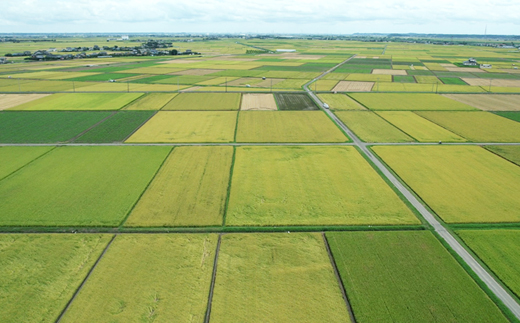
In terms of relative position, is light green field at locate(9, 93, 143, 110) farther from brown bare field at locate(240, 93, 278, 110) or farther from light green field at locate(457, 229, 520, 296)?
light green field at locate(457, 229, 520, 296)

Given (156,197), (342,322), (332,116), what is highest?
(332,116)

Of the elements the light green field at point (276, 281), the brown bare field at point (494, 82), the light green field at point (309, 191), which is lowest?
the light green field at point (276, 281)

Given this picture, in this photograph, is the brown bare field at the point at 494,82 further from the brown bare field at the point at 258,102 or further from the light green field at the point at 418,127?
the brown bare field at the point at 258,102

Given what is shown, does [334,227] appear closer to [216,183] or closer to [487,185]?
[216,183]

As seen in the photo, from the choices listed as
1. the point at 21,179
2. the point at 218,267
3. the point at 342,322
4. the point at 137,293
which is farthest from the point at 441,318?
the point at 21,179

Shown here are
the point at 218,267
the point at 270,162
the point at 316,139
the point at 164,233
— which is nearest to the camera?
the point at 218,267

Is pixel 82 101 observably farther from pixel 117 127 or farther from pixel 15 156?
pixel 15 156

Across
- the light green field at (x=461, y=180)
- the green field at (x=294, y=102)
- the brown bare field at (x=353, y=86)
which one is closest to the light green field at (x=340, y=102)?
the green field at (x=294, y=102)

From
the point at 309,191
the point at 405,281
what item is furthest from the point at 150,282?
the point at 309,191
